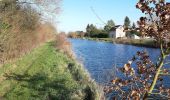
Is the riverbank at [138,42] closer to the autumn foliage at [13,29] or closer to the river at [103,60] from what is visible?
the river at [103,60]

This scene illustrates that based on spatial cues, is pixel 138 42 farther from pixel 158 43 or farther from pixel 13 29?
pixel 158 43

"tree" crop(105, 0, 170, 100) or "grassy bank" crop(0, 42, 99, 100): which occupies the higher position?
"tree" crop(105, 0, 170, 100)

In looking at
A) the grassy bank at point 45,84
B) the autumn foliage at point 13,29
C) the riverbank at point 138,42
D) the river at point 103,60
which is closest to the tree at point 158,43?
the riverbank at point 138,42

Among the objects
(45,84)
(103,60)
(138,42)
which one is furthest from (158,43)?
(138,42)

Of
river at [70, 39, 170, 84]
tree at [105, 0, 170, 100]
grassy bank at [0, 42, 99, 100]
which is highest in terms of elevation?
tree at [105, 0, 170, 100]

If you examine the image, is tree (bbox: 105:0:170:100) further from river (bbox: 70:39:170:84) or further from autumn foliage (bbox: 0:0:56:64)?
autumn foliage (bbox: 0:0:56:64)

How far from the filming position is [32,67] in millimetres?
24984

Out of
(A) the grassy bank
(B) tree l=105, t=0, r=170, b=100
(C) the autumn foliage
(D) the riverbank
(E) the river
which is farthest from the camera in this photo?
(C) the autumn foliage

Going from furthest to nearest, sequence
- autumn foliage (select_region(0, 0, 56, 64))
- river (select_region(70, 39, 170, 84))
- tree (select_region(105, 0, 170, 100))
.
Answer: autumn foliage (select_region(0, 0, 56, 64)), river (select_region(70, 39, 170, 84)), tree (select_region(105, 0, 170, 100))

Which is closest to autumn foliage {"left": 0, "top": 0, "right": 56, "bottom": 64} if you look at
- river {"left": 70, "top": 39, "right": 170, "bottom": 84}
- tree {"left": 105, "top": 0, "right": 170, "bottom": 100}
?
river {"left": 70, "top": 39, "right": 170, "bottom": 84}

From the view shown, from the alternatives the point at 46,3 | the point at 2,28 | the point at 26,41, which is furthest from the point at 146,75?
the point at 46,3

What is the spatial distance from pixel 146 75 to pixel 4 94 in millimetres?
11641

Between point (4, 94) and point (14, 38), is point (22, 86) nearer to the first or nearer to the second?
point (4, 94)

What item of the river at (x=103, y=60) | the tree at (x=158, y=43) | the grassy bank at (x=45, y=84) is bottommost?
the river at (x=103, y=60)
